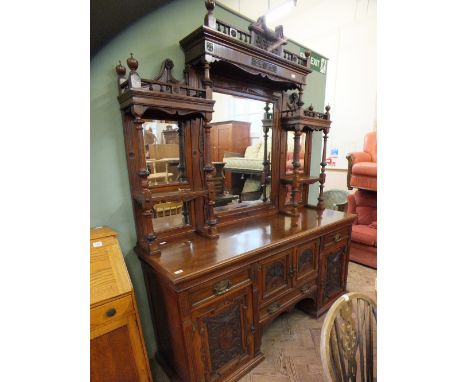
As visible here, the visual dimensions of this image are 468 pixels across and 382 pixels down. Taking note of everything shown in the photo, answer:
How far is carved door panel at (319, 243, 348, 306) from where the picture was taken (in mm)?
1763

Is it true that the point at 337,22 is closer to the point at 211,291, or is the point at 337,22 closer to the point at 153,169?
the point at 153,169

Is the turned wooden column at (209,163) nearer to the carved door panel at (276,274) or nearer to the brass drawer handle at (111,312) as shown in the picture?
the carved door panel at (276,274)

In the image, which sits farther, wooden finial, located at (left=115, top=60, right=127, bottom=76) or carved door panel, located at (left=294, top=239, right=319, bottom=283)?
carved door panel, located at (left=294, top=239, right=319, bottom=283)

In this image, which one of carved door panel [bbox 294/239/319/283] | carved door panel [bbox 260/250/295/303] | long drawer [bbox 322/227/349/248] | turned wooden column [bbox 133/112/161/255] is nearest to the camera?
turned wooden column [bbox 133/112/161/255]

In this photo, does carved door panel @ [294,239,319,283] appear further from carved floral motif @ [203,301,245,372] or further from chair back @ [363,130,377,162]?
chair back @ [363,130,377,162]

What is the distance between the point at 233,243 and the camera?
131cm

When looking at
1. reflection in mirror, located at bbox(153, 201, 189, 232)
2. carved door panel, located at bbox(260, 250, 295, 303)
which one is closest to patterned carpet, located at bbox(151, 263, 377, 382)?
carved door panel, located at bbox(260, 250, 295, 303)

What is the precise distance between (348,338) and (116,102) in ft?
4.84

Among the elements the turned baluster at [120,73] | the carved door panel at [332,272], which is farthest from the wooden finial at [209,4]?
the carved door panel at [332,272]

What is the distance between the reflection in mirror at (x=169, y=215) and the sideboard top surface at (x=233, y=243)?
3.9 inches

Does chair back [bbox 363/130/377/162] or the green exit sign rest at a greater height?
Answer: the green exit sign

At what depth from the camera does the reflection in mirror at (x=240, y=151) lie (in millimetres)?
1568
